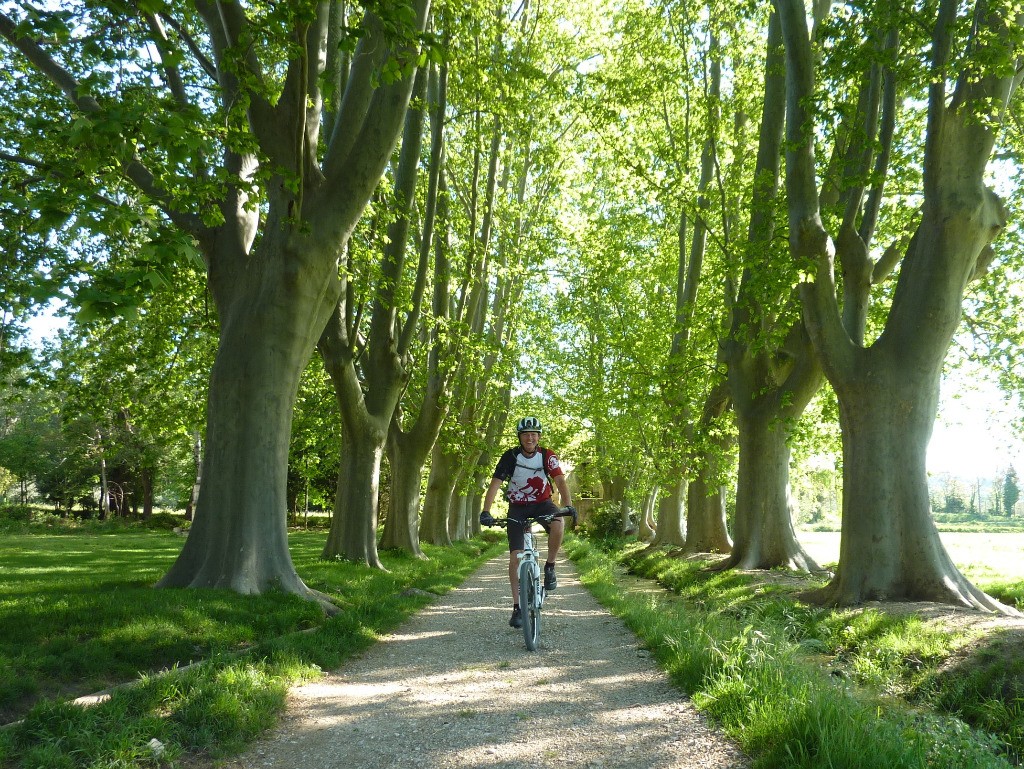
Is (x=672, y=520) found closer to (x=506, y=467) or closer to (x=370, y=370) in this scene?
(x=370, y=370)

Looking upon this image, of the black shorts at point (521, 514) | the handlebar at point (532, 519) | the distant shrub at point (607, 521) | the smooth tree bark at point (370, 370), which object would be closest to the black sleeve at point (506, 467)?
the black shorts at point (521, 514)

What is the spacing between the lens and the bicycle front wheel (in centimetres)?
678

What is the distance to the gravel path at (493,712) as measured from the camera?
12.5 feet

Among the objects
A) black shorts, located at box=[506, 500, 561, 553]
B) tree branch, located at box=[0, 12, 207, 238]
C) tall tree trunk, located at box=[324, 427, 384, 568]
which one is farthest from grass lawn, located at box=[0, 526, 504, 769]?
tree branch, located at box=[0, 12, 207, 238]

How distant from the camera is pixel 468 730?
425cm

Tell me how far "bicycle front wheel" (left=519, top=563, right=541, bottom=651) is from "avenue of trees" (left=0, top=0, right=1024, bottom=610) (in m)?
2.82

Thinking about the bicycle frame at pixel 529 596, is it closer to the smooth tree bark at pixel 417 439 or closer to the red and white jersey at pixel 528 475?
the red and white jersey at pixel 528 475

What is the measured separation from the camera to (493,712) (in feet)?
15.2

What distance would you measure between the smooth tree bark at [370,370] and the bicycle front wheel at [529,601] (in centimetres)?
636

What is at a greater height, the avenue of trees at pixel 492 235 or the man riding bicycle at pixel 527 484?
the avenue of trees at pixel 492 235

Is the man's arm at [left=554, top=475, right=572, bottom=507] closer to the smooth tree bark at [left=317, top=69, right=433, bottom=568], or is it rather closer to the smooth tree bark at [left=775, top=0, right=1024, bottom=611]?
the smooth tree bark at [left=775, top=0, right=1024, bottom=611]

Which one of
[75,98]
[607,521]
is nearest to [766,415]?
[75,98]

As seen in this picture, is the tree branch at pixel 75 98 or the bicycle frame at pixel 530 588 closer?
the bicycle frame at pixel 530 588

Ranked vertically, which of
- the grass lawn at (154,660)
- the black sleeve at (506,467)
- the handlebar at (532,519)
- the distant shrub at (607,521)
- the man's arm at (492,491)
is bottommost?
the distant shrub at (607,521)
